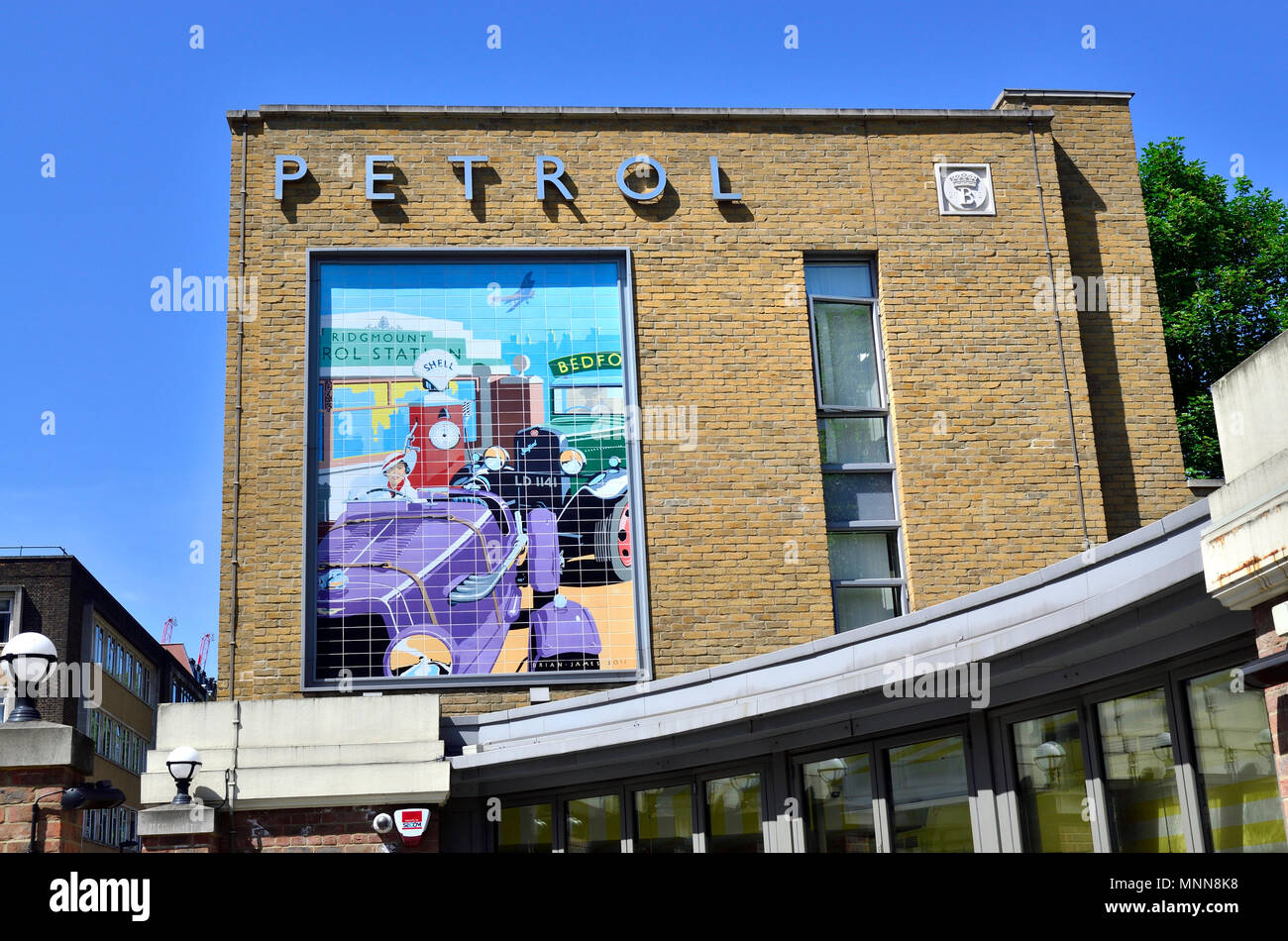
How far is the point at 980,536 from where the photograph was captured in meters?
16.9

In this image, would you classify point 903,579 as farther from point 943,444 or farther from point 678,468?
point 678,468

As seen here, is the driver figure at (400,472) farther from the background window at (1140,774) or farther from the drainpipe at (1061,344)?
the background window at (1140,774)

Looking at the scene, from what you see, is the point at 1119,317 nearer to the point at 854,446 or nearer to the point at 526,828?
the point at 854,446

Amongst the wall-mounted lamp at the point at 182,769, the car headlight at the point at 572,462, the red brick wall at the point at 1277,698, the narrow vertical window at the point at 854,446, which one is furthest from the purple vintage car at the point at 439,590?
the red brick wall at the point at 1277,698

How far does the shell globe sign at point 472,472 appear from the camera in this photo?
1562 centimetres

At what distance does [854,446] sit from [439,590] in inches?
224

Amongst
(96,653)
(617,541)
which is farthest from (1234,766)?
(96,653)

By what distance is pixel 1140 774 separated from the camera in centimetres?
827

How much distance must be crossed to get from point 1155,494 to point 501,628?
9.00 m

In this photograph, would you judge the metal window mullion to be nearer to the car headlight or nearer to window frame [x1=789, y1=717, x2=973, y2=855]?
window frame [x1=789, y1=717, x2=973, y2=855]

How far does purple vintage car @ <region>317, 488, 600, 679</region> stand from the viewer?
15.5 metres
